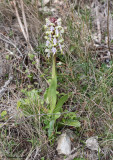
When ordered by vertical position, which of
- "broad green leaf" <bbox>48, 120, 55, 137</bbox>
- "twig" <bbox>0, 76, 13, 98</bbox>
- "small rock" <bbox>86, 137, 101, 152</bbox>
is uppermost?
"twig" <bbox>0, 76, 13, 98</bbox>

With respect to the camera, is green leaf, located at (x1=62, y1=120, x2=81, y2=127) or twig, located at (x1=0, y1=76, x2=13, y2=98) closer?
green leaf, located at (x1=62, y1=120, x2=81, y2=127)

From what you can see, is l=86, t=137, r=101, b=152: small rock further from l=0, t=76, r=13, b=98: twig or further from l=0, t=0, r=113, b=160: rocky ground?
l=0, t=76, r=13, b=98: twig

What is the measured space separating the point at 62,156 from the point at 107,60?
5.31 feet

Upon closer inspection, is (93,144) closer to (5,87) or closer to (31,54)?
(5,87)

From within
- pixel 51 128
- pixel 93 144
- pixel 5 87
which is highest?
pixel 5 87

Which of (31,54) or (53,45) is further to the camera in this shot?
(31,54)

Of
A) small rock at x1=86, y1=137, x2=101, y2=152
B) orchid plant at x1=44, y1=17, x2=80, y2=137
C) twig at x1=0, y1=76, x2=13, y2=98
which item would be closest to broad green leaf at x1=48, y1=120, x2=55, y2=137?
orchid plant at x1=44, y1=17, x2=80, y2=137

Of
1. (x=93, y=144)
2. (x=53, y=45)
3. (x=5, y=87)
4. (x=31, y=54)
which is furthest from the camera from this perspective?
(x=31, y=54)

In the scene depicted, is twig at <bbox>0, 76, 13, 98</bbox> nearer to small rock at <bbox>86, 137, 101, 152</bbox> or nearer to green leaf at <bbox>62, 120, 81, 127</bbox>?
green leaf at <bbox>62, 120, 81, 127</bbox>

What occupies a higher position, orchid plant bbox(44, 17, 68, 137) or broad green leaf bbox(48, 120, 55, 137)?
orchid plant bbox(44, 17, 68, 137)

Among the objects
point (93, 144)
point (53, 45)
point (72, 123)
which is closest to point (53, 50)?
point (53, 45)

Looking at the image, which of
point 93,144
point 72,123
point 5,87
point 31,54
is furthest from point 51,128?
point 31,54

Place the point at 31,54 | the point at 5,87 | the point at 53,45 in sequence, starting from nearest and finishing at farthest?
the point at 53,45, the point at 5,87, the point at 31,54

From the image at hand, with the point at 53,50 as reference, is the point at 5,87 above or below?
below
